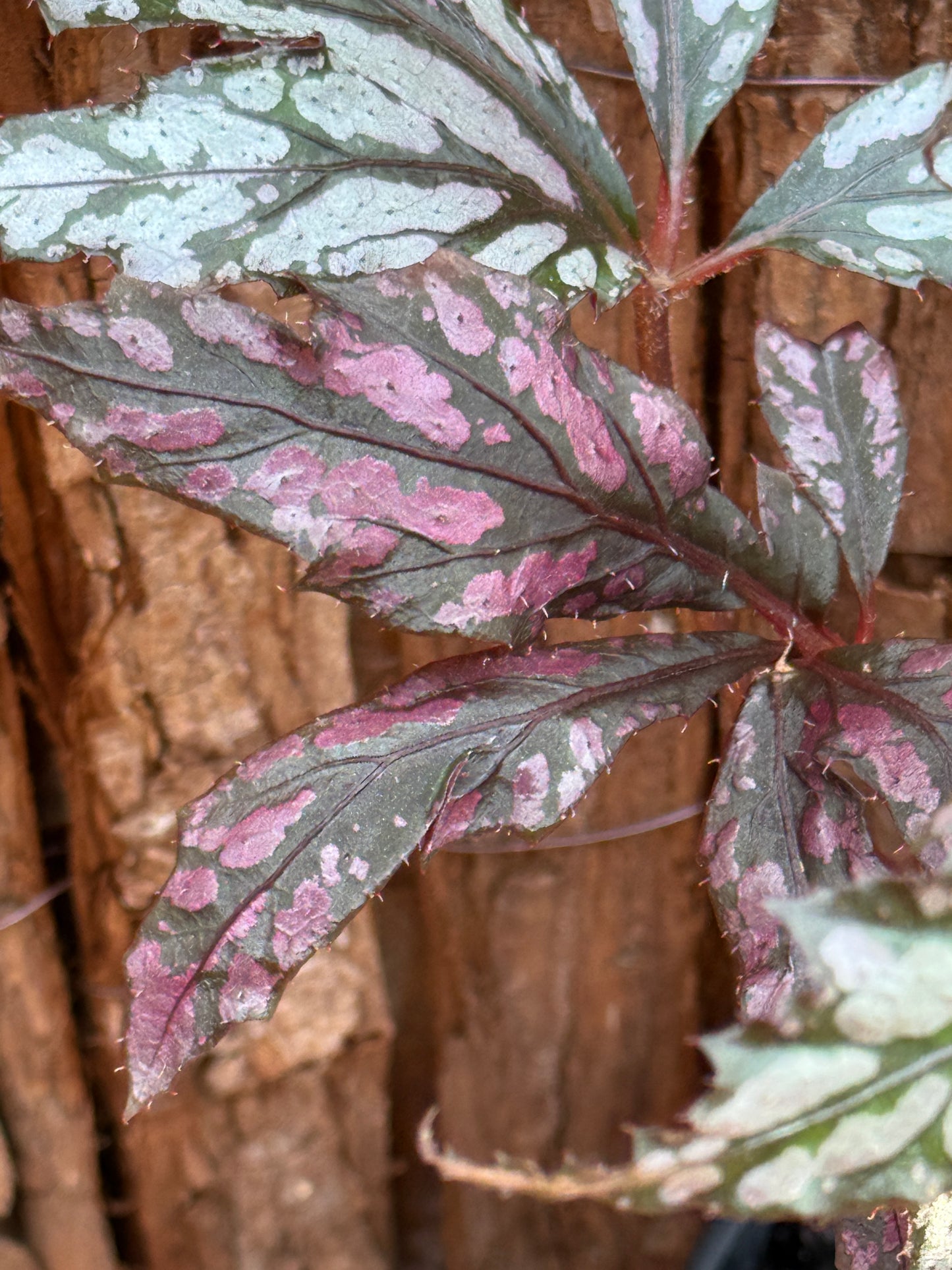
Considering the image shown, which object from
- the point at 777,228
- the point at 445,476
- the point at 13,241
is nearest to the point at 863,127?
the point at 777,228

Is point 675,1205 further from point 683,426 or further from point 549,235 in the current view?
point 549,235

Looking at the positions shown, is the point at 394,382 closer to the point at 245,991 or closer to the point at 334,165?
the point at 334,165

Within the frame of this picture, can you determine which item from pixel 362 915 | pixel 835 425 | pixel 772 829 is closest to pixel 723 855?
pixel 772 829

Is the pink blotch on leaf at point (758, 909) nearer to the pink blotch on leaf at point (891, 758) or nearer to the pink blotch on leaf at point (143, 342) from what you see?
the pink blotch on leaf at point (891, 758)

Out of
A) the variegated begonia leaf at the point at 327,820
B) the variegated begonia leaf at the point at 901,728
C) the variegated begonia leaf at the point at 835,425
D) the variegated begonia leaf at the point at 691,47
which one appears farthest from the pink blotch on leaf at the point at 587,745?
the variegated begonia leaf at the point at 691,47

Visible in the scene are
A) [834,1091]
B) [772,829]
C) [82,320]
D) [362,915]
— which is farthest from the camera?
[362,915]

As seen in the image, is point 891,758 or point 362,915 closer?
point 891,758

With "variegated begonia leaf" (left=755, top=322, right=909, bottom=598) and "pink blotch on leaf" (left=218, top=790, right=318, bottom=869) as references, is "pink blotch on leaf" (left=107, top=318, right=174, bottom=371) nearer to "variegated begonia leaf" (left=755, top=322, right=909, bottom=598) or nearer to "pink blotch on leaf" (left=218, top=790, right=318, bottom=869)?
"pink blotch on leaf" (left=218, top=790, right=318, bottom=869)
